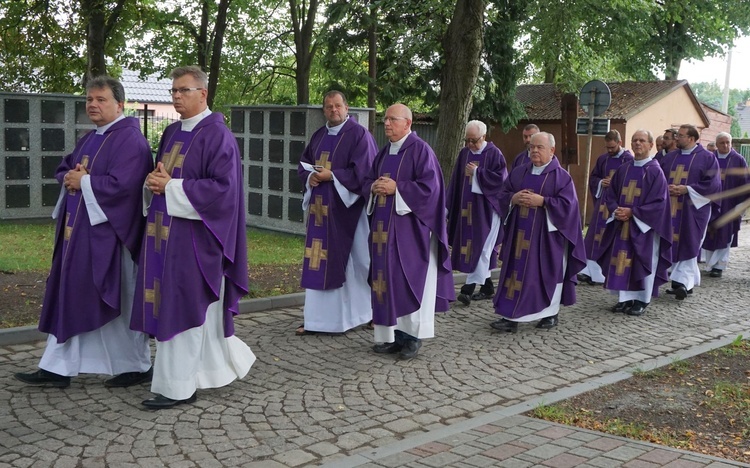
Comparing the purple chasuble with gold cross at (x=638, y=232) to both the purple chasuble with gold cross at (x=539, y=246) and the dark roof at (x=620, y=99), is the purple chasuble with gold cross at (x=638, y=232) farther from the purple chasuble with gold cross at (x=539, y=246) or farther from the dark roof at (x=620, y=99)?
the dark roof at (x=620, y=99)

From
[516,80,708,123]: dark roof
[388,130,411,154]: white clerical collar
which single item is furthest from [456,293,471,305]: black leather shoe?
[516,80,708,123]: dark roof

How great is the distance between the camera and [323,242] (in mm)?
8195

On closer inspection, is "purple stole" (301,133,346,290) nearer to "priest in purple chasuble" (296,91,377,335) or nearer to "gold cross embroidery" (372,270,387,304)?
"priest in purple chasuble" (296,91,377,335)

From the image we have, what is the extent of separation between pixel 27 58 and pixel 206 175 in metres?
16.7

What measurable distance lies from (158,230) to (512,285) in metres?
4.13

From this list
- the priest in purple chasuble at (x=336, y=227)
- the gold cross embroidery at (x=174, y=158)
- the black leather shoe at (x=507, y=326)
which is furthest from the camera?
the black leather shoe at (x=507, y=326)

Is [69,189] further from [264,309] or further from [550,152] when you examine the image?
[550,152]

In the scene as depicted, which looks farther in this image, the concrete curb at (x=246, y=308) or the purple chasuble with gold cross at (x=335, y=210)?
the purple chasuble with gold cross at (x=335, y=210)

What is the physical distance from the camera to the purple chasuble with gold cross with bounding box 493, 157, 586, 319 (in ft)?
28.2

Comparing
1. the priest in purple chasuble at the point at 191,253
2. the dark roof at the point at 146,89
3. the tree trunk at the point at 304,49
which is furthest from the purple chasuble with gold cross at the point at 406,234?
the dark roof at the point at 146,89

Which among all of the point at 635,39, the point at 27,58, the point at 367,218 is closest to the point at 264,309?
the point at 367,218

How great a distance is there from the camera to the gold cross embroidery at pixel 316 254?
8.14 metres

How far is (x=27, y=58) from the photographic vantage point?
20.4 m

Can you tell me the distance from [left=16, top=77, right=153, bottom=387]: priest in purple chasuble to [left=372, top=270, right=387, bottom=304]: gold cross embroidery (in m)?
2.06
